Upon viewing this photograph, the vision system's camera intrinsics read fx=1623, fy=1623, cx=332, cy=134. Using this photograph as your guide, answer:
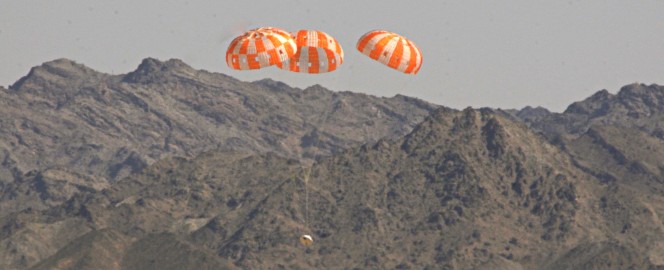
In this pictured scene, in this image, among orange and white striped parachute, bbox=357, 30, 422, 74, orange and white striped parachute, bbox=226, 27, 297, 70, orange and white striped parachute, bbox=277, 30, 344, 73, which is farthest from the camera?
orange and white striped parachute, bbox=357, 30, 422, 74

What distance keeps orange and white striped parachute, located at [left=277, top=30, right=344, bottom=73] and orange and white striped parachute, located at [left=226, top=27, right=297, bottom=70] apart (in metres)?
3.92

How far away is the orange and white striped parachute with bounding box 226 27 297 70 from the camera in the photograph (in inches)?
5477

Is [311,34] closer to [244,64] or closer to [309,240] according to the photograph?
[244,64]

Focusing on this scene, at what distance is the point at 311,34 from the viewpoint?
485ft

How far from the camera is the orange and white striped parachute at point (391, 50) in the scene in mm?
147375

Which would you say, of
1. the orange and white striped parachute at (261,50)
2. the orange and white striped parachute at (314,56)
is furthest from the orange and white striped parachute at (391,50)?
the orange and white striped parachute at (261,50)

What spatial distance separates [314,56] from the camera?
146 metres

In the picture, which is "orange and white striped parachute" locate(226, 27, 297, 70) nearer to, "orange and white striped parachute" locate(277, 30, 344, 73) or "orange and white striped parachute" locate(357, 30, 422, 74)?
"orange and white striped parachute" locate(277, 30, 344, 73)

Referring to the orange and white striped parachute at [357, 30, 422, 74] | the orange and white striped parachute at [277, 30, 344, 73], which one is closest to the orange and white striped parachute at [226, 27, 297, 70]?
the orange and white striped parachute at [277, 30, 344, 73]

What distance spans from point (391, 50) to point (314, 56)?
716cm

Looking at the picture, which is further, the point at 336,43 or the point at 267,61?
the point at 336,43

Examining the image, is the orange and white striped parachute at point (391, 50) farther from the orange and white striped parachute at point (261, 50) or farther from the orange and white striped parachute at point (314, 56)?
the orange and white striped parachute at point (261, 50)

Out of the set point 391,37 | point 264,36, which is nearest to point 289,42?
point 264,36

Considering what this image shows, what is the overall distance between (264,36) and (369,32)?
13.9 meters
